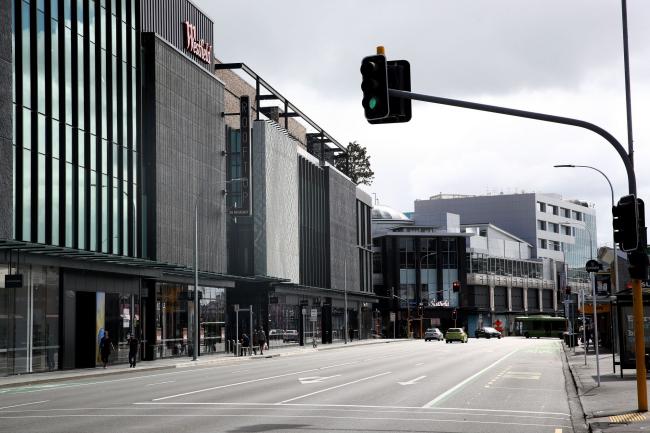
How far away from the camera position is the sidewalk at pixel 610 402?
17.8 meters

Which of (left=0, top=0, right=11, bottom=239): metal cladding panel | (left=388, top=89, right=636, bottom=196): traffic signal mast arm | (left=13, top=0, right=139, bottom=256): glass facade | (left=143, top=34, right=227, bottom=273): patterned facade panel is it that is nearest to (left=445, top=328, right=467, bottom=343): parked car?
(left=143, top=34, right=227, bottom=273): patterned facade panel

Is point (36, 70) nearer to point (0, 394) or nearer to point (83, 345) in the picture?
point (83, 345)

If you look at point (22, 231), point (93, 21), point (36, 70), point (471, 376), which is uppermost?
point (93, 21)

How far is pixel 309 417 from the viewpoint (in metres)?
19.6

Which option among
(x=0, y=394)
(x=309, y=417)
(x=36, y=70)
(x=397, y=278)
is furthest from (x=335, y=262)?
(x=309, y=417)

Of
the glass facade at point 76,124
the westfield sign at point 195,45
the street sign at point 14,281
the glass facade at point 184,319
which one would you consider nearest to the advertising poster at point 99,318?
the glass facade at point 76,124

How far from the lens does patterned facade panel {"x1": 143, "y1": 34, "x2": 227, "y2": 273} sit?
56.5 metres

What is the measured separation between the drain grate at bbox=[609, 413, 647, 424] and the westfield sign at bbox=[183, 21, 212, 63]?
4791cm

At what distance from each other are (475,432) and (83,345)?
33346mm

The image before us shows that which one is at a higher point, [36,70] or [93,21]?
[93,21]

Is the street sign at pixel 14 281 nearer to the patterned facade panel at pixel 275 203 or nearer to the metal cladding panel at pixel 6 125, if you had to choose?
the metal cladding panel at pixel 6 125

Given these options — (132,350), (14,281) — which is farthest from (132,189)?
(14,281)

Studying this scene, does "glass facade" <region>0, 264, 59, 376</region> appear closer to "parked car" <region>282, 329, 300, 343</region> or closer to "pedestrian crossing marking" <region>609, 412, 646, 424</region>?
"pedestrian crossing marking" <region>609, 412, 646, 424</region>

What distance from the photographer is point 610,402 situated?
23125 mm
